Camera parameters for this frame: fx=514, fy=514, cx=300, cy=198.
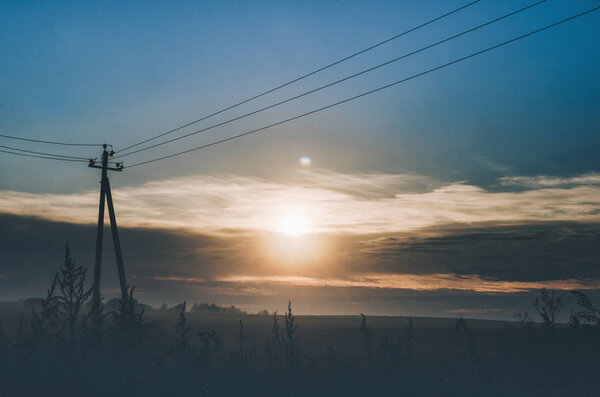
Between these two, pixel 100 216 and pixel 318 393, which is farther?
pixel 100 216

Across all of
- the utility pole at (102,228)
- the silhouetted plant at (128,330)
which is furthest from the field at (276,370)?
the utility pole at (102,228)

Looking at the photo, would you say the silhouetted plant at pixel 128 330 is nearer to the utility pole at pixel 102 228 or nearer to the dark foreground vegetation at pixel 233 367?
the dark foreground vegetation at pixel 233 367

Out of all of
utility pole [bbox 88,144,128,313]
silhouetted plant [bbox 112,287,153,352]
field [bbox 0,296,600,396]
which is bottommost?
field [bbox 0,296,600,396]

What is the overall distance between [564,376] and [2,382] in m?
22.7

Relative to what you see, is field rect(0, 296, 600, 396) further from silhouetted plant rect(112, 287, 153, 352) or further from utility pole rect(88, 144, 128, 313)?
utility pole rect(88, 144, 128, 313)

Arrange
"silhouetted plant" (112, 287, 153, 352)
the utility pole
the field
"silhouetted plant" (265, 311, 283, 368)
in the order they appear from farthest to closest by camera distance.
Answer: the utility pole, "silhouetted plant" (265, 311, 283, 368), "silhouetted plant" (112, 287, 153, 352), the field

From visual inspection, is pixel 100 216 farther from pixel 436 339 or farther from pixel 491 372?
pixel 436 339

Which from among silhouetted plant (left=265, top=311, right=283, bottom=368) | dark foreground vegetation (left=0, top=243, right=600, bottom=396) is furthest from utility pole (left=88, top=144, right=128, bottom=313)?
silhouetted plant (left=265, top=311, right=283, bottom=368)

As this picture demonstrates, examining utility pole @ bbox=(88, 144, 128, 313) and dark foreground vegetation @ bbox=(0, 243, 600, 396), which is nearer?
dark foreground vegetation @ bbox=(0, 243, 600, 396)

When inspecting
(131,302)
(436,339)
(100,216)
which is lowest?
(436,339)

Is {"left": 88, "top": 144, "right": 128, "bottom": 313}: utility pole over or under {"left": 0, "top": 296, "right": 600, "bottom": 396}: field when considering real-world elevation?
over

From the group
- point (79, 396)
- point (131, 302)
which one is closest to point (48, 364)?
point (79, 396)

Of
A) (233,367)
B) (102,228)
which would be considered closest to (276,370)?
(233,367)

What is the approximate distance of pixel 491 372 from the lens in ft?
78.0
